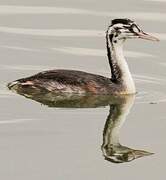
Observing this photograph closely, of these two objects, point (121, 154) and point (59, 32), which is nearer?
point (121, 154)

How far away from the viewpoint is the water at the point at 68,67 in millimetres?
14828

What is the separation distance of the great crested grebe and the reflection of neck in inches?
16.3

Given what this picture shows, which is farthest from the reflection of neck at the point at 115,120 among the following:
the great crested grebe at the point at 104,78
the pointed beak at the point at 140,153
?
the pointed beak at the point at 140,153

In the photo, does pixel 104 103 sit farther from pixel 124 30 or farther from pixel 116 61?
pixel 124 30

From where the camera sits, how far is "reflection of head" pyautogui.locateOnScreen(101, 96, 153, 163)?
15.0 metres

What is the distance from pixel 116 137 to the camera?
16297 millimetres

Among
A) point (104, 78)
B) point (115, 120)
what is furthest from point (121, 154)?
point (104, 78)

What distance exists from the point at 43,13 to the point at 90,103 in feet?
20.4

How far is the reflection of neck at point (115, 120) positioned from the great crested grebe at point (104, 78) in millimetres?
415

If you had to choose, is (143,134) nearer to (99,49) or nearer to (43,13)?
(99,49)

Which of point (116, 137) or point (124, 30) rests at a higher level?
point (124, 30)

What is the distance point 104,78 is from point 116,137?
2.97m

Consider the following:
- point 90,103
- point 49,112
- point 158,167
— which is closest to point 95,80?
point 90,103

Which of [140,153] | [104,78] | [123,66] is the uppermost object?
[140,153]
